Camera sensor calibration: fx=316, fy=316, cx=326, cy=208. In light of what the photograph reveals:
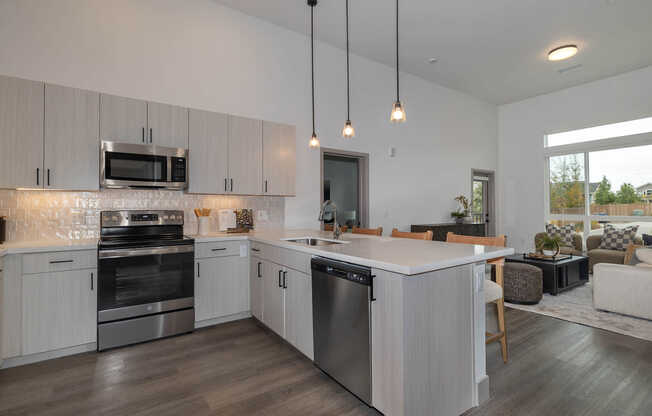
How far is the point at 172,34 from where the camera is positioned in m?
3.53

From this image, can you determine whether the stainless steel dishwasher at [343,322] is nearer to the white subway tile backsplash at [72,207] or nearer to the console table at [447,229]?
the white subway tile backsplash at [72,207]

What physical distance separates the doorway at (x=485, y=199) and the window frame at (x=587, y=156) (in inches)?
40.6

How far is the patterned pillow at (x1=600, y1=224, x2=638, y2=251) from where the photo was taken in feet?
17.4

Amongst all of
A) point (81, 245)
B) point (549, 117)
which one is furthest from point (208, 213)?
point (549, 117)

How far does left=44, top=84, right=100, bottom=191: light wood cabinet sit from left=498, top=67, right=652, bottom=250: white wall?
25.6 ft

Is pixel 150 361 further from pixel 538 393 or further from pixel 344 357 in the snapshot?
pixel 538 393

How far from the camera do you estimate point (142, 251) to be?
2.76m

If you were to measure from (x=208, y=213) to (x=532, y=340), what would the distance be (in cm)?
342

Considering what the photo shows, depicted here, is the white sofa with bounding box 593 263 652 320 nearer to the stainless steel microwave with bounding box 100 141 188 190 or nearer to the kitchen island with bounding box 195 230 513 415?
the kitchen island with bounding box 195 230 513 415

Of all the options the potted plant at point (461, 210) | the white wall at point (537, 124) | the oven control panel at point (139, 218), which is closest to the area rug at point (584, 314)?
the potted plant at point (461, 210)

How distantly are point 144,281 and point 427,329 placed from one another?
243 centimetres

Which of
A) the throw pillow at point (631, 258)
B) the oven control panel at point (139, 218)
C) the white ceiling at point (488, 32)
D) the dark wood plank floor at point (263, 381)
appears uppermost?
the white ceiling at point (488, 32)

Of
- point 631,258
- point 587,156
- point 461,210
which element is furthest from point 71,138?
point 587,156

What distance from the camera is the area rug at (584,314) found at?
3.01 m
